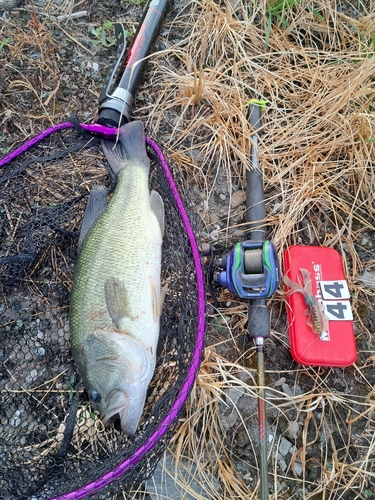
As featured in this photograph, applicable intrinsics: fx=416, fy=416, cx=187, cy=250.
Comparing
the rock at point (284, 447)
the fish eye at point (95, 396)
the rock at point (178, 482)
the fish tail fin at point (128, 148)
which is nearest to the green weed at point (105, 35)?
the fish tail fin at point (128, 148)

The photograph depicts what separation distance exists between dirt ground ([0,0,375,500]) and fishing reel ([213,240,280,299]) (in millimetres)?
404

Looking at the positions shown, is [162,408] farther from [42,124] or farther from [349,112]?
[349,112]

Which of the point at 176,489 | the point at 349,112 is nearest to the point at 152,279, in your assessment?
the point at 176,489

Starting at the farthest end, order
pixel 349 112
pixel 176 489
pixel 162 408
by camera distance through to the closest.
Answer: pixel 349 112, pixel 176 489, pixel 162 408

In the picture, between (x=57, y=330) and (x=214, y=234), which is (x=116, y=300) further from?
(x=214, y=234)

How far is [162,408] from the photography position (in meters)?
2.21

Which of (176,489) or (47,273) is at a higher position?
(47,273)

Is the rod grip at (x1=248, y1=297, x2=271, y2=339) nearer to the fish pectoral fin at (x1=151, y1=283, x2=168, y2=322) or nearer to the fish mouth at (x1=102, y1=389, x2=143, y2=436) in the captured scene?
the fish pectoral fin at (x1=151, y1=283, x2=168, y2=322)

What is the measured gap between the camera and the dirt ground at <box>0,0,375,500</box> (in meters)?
2.61

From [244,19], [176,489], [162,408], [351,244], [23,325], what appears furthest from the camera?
[244,19]

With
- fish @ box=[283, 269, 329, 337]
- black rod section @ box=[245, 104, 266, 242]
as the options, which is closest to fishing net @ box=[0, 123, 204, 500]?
black rod section @ box=[245, 104, 266, 242]

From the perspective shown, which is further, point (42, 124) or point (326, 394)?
point (42, 124)

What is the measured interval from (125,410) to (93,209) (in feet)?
3.82

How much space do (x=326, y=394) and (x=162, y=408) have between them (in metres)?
1.14
